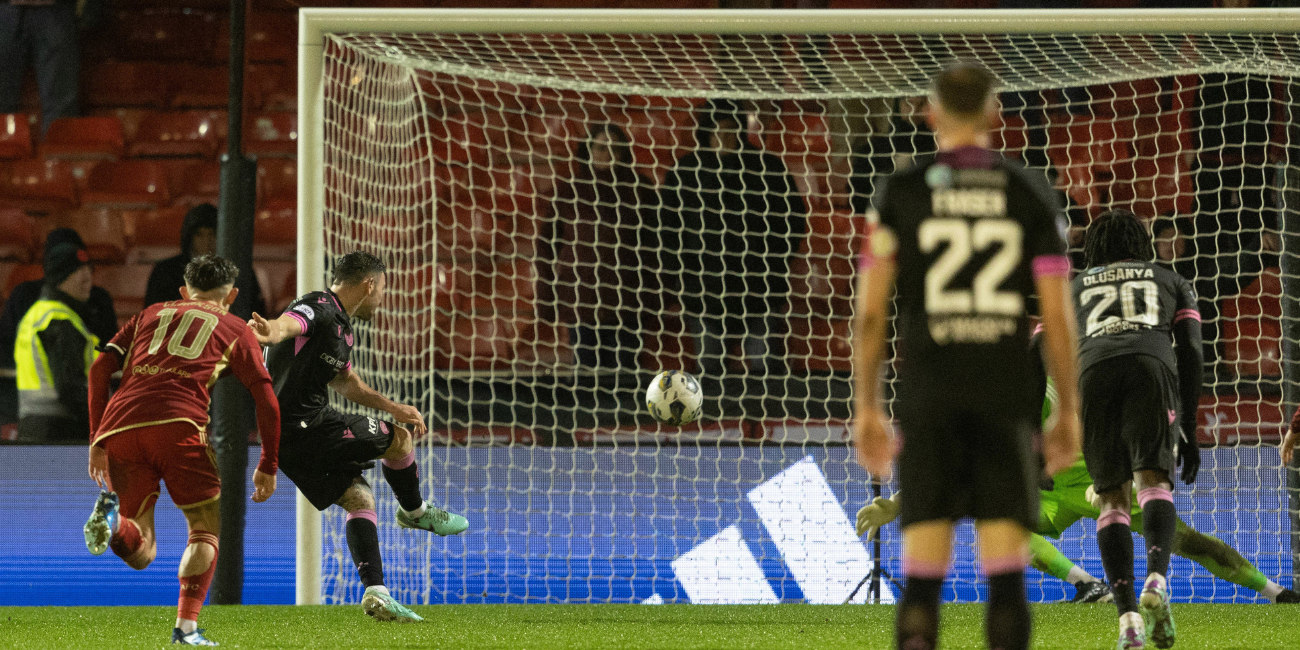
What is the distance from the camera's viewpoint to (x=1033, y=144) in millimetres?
7988

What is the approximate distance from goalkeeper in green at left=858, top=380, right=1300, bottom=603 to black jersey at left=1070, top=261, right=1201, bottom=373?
4.11ft

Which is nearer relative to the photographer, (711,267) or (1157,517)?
(1157,517)

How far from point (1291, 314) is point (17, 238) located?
7599 millimetres

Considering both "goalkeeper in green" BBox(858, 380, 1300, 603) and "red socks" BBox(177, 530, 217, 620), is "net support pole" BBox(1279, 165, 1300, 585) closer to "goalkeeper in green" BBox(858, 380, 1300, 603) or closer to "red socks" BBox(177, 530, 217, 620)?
"goalkeeper in green" BBox(858, 380, 1300, 603)

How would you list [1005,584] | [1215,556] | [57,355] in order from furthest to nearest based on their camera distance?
[57,355]
[1215,556]
[1005,584]

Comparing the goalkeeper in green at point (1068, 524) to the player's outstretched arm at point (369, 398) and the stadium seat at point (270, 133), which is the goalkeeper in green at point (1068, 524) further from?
the stadium seat at point (270, 133)

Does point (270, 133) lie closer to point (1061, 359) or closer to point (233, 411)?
point (233, 411)

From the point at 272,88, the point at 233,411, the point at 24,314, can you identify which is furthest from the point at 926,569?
the point at 272,88

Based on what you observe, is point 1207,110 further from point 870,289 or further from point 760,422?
point 870,289

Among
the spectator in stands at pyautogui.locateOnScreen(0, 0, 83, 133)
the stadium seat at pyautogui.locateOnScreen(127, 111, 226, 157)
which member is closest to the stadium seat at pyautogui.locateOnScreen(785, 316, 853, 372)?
the stadium seat at pyautogui.locateOnScreen(127, 111, 226, 157)

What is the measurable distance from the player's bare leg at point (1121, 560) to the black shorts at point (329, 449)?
2562 millimetres

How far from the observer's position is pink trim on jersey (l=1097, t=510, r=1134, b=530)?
3957 millimetres

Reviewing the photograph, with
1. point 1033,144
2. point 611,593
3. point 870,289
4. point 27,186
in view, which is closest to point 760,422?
point 611,593

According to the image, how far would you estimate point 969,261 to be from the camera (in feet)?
7.96
